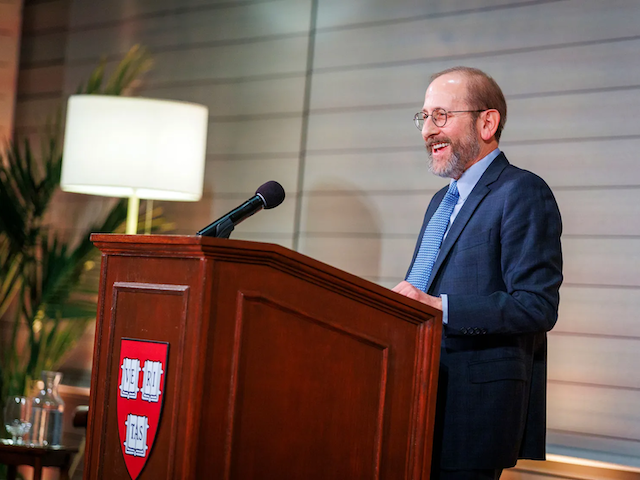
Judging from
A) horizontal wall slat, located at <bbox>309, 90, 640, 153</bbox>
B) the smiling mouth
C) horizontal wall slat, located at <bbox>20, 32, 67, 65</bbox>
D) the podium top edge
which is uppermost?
horizontal wall slat, located at <bbox>20, 32, 67, 65</bbox>

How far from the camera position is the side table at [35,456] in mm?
3229

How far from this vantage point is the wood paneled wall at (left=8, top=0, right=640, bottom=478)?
3.16 meters

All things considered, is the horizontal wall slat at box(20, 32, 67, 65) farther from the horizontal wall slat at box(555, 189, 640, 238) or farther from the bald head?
the bald head

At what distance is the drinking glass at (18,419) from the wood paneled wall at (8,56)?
84.7 inches

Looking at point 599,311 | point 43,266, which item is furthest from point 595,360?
point 43,266

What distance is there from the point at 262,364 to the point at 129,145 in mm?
2084

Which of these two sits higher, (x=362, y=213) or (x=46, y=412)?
(x=362, y=213)

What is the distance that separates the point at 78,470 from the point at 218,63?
7.67 feet

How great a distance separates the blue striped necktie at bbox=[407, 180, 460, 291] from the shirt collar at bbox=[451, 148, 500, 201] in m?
0.03

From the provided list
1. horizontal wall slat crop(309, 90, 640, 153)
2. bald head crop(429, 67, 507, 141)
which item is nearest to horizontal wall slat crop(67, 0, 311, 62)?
horizontal wall slat crop(309, 90, 640, 153)

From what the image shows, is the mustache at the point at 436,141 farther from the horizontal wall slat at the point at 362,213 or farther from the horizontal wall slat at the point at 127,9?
the horizontal wall slat at the point at 127,9

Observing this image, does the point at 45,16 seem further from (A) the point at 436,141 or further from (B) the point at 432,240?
(B) the point at 432,240

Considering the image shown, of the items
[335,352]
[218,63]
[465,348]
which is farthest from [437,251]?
[218,63]

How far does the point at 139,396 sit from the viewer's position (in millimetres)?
1615
